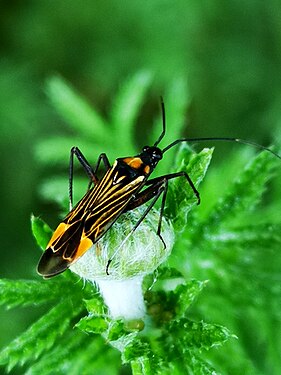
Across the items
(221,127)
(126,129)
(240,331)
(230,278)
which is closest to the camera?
(230,278)

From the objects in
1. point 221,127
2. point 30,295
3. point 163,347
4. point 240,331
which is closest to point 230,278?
point 240,331

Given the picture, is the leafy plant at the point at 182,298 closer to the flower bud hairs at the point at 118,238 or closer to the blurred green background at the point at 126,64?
the flower bud hairs at the point at 118,238

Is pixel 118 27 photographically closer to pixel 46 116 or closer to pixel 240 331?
pixel 46 116

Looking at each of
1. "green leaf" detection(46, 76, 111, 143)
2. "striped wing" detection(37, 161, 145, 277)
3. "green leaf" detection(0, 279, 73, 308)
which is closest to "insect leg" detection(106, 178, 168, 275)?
"striped wing" detection(37, 161, 145, 277)

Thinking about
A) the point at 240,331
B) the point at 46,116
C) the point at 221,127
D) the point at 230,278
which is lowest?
the point at 240,331

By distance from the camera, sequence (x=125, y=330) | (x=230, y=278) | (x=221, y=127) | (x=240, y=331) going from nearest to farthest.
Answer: (x=125, y=330)
(x=230, y=278)
(x=240, y=331)
(x=221, y=127)

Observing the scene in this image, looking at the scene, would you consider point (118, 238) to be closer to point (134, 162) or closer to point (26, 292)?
point (26, 292)

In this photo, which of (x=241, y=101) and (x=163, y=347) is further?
(x=241, y=101)
